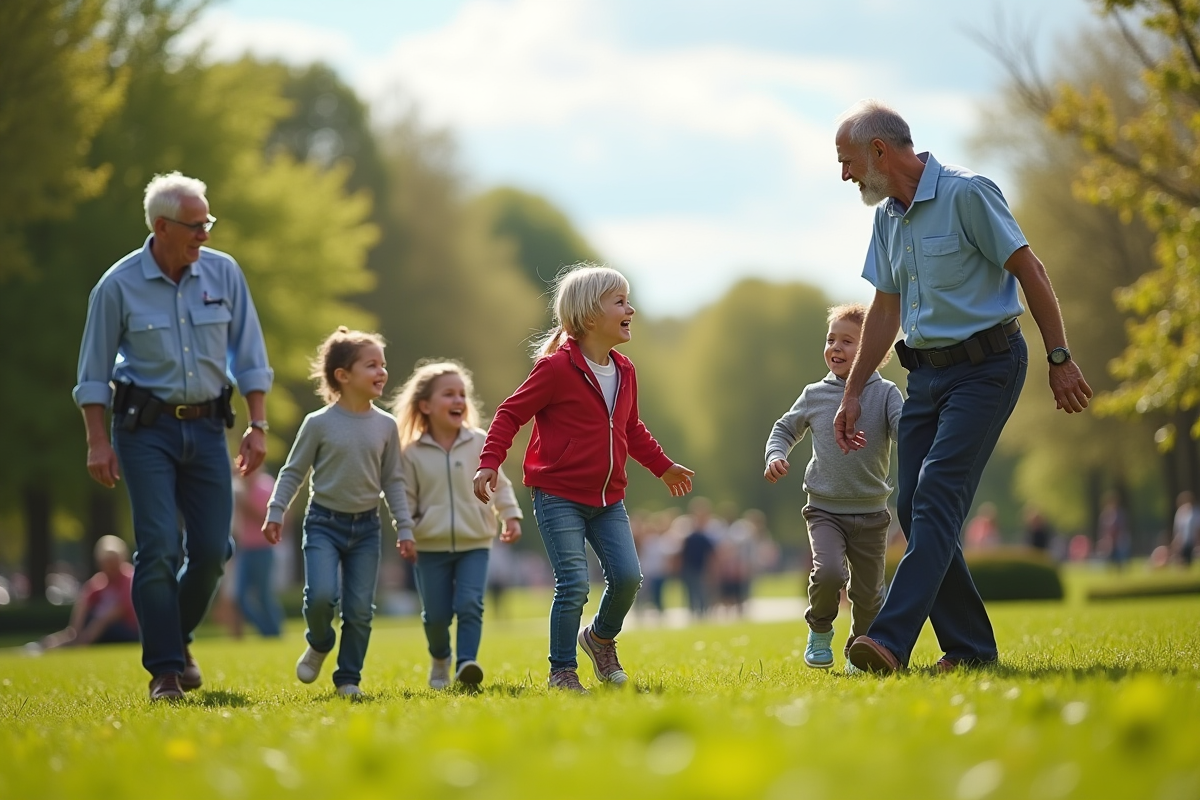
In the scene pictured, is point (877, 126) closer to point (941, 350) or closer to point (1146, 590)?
point (941, 350)

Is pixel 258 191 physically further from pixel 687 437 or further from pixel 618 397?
pixel 687 437

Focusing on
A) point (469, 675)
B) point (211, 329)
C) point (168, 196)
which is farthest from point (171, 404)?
point (469, 675)

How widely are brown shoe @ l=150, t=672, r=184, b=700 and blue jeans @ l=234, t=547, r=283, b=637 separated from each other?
977 cm

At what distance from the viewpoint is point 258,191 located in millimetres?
28781

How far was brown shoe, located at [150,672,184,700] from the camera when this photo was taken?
23.2 feet

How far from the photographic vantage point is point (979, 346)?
6312mm

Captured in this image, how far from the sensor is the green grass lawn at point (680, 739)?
9.70 feet

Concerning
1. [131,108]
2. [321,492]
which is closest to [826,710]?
[321,492]

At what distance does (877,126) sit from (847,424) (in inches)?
57.5

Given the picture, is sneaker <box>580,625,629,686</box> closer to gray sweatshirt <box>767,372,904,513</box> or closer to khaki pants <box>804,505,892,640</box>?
khaki pants <box>804,505,892,640</box>

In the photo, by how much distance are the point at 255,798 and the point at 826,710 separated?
183 cm

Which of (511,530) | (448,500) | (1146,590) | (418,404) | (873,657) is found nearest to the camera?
(873,657)

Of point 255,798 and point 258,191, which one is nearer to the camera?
point 255,798

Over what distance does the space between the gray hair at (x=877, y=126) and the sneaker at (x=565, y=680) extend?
2.93 meters
